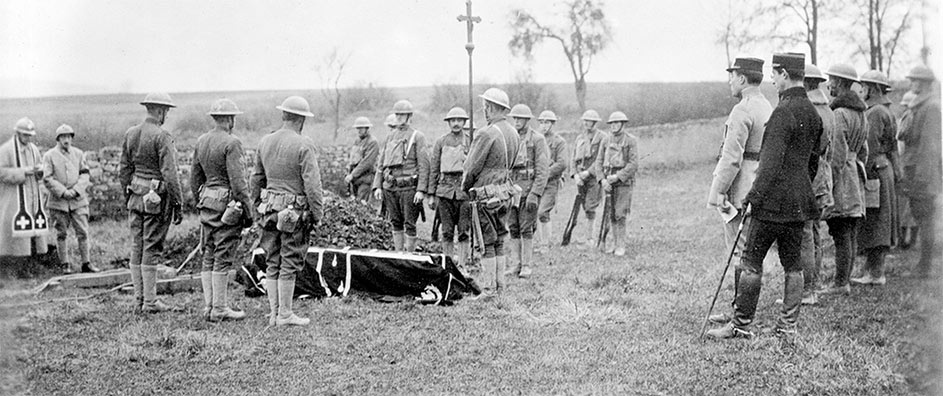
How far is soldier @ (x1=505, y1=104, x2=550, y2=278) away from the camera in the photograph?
336 inches

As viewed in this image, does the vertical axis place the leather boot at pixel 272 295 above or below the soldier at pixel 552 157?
below

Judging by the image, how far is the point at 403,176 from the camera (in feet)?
29.1

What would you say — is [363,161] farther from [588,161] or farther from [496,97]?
[496,97]

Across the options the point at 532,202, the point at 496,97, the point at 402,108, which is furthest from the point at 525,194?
the point at 496,97

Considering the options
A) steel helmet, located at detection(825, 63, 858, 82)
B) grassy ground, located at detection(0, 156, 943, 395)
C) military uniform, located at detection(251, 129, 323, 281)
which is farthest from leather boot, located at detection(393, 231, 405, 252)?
steel helmet, located at detection(825, 63, 858, 82)

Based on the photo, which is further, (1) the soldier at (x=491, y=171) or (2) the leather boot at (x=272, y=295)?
(1) the soldier at (x=491, y=171)

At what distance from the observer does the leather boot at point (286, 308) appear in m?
6.09

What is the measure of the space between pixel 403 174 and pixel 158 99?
122 inches

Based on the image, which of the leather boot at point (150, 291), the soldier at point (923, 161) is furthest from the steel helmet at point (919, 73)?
the leather boot at point (150, 291)

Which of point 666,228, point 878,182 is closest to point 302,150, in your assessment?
point 878,182

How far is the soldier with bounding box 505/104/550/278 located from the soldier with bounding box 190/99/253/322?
128 inches

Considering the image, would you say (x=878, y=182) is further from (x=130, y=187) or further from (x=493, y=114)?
(x=130, y=187)

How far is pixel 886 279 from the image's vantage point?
7223 millimetres

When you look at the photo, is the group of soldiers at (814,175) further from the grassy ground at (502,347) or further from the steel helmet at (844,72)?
the grassy ground at (502,347)
